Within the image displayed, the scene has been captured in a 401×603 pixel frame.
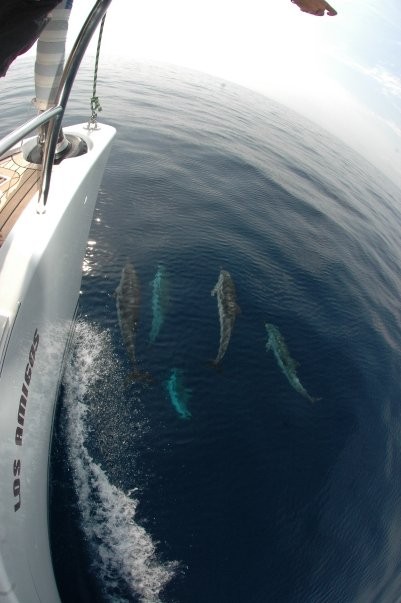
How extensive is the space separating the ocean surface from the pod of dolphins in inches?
3.6

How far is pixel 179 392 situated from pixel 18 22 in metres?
9.10

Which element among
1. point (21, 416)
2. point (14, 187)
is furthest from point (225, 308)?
point (21, 416)

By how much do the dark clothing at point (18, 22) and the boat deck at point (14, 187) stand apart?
238 cm

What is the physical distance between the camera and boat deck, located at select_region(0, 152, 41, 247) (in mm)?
5976

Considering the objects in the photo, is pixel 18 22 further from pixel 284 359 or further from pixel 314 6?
pixel 284 359

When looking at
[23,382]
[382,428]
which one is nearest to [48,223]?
[23,382]

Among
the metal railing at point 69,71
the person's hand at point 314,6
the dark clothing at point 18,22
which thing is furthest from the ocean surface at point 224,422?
the person's hand at point 314,6

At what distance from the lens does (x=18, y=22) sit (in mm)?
3844

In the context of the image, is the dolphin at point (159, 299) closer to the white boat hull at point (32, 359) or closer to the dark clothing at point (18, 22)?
the white boat hull at point (32, 359)

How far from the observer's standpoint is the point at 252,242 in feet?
61.1

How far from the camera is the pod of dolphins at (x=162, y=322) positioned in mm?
10727

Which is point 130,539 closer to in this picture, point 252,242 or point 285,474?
point 285,474

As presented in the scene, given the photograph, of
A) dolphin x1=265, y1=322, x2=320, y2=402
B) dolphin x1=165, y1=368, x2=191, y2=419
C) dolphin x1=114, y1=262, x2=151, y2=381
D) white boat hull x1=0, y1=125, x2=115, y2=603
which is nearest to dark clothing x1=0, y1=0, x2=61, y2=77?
white boat hull x1=0, y1=125, x2=115, y2=603

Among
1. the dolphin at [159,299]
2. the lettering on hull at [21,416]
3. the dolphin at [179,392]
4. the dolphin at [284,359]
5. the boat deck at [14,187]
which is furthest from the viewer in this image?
the dolphin at [159,299]
